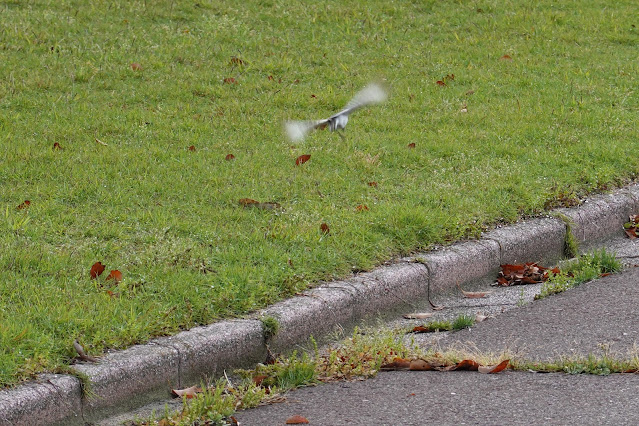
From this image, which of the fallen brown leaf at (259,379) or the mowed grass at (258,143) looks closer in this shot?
the fallen brown leaf at (259,379)

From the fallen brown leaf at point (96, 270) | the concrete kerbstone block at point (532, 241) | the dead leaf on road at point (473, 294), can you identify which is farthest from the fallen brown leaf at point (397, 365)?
the concrete kerbstone block at point (532, 241)

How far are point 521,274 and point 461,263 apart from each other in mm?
402

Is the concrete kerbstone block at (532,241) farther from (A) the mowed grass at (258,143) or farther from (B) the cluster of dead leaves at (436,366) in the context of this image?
(B) the cluster of dead leaves at (436,366)

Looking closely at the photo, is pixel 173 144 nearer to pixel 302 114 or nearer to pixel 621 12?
pixel 302 114

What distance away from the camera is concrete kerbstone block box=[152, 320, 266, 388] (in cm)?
347

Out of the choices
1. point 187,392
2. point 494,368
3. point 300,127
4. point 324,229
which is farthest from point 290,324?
point 300,127

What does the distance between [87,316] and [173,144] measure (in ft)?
8.52

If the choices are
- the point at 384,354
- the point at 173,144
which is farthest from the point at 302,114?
the point at 384,354

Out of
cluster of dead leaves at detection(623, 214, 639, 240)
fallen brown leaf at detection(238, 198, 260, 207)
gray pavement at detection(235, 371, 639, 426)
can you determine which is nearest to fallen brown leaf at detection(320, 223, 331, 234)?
fallen brown leaf at detection(238, 198, 260, 207)

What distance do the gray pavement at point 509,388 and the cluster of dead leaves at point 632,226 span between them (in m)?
1.39

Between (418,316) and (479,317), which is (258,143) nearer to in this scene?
(418,316)

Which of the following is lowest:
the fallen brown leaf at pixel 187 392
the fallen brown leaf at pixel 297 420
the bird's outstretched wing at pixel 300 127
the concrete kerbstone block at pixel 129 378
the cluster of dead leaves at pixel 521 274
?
the cluster of dead leaves at pixel 521 274

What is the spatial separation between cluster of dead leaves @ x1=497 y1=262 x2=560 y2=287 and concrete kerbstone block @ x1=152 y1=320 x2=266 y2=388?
5.28ft

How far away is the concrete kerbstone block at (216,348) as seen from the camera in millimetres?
3473
